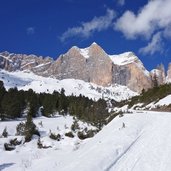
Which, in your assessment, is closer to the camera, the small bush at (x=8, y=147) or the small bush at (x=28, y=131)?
the small bush at (x=8, y=147)

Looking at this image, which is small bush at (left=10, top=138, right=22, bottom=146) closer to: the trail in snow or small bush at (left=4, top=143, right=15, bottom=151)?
small bush at (left=4, top=143, right=15, bottom=151)

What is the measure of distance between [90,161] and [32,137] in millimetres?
20684

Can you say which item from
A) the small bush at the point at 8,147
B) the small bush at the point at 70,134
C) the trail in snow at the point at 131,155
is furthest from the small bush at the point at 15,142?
the trail in snow at the point at 131,155

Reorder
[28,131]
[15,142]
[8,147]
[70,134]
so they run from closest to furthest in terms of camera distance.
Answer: [8,147]
[15,142]
[70,134]
[28,131]

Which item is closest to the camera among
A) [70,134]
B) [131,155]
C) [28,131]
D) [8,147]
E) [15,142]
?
[131,155]

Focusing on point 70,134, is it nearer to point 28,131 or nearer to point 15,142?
point 28,131

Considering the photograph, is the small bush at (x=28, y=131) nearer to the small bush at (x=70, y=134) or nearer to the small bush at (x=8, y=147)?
the small bush at (x=8, y=147)

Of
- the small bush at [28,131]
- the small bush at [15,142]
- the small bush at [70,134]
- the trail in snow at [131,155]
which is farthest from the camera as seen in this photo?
the small bush at [70,134]

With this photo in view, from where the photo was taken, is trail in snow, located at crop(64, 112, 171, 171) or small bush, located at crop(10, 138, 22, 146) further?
small bush, located at crop(10, 138, 22, 146)

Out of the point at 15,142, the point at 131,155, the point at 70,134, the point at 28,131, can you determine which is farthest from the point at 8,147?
the point at 131,155

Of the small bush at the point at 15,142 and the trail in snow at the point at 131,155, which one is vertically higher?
the trail in snow at the point at 131,155

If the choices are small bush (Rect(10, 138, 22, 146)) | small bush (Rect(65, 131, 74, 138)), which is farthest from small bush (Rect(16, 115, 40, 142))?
small bush (Rect(65, 131, 74, 138))

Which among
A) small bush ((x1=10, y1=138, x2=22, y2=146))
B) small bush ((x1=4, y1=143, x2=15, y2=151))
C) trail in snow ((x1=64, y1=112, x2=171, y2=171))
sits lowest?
small bush ((x1=4, y1=143, x2=15, y2=151))

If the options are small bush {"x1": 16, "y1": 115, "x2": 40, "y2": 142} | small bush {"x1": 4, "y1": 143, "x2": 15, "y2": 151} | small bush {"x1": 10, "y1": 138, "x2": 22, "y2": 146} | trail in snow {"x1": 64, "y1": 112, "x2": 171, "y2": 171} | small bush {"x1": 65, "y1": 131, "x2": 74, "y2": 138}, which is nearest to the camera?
trail in snow {"x1": 64, "y1": 112, "x2": 171, "y2": 171}
